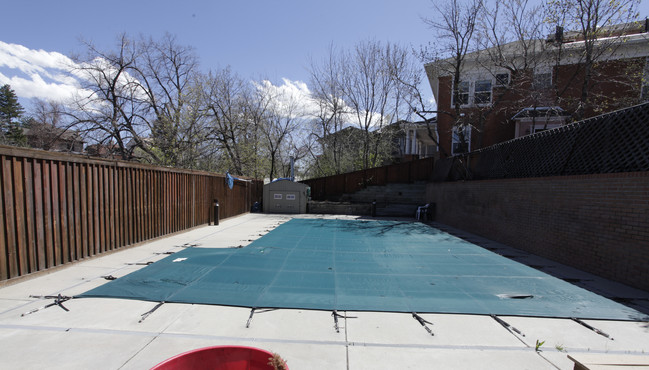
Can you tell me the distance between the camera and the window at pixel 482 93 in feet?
54.8

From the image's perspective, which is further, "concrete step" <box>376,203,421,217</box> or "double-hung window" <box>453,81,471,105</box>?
"concrete step" <box>376,203,421,217</box>

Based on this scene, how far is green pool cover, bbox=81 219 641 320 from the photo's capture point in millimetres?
4059

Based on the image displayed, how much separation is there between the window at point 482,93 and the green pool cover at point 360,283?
11819 millimetres

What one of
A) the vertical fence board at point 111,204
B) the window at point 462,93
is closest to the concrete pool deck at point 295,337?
the vertical fence board at point 111,204

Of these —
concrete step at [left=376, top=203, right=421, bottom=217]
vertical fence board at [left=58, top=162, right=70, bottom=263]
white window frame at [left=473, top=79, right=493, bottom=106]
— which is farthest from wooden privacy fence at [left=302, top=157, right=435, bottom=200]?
vertical fence board at [left=58, top=162, right=70, bottom=263]

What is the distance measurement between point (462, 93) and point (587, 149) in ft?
34.5

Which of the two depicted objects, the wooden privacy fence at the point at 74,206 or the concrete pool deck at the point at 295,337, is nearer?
the concrete pool deck at the point at 295,337

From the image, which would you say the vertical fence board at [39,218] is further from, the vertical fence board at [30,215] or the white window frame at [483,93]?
the white window frame at [483,93]

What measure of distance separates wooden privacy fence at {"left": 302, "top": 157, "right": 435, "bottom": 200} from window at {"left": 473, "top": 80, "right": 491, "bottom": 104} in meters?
4.10

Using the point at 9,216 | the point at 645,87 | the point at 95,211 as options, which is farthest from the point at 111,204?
the point at 645,87

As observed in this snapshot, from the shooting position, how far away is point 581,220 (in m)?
5.99

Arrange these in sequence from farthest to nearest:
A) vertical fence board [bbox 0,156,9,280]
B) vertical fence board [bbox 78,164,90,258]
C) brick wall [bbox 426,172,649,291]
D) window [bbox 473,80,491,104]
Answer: window [bbox 473,80,491,104]
vertical fence board [bbox 78,164,90,258]
brick wall [bbox 426,172,649,291]
vertical fence board [bbox 0,156,9,280]

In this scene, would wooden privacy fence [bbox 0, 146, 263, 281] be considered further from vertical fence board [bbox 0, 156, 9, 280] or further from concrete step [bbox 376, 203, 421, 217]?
concrete step [bbox 376, 203, 421, 217]

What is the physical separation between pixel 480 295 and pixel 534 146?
5.42 metres
